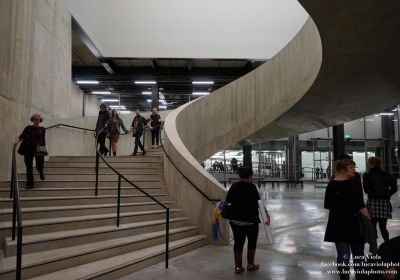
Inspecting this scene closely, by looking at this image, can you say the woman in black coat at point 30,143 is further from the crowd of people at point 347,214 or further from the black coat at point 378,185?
the black coat at point 378,185

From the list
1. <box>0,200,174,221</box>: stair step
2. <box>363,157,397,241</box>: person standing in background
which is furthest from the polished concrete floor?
<box>0,200,174,221</box>: stair step

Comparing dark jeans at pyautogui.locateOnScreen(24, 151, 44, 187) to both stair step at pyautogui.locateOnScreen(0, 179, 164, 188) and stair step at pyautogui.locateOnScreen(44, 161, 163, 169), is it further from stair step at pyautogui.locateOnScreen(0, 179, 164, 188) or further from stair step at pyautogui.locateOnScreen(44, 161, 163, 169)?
stair step at pyautogui.locateOnScreen(44, 161, 163, 169)

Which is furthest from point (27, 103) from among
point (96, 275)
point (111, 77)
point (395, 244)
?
point (111, 77)

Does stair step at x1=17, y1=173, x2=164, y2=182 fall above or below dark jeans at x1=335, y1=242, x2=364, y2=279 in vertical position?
above

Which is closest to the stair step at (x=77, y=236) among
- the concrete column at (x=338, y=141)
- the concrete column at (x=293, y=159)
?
the concrete column at (x=338, y=141)

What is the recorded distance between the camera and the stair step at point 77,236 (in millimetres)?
4559

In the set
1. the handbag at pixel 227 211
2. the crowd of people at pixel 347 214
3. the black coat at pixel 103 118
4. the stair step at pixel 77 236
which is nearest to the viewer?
the crowd of people at pixel 347 214

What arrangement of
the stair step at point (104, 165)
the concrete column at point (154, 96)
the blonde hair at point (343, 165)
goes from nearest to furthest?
the blonde hair at point (343, 165) → the stair step at point (104, 165) → the concrete column at point (154, 96)

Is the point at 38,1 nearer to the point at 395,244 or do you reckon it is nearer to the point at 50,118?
the point at 50,118

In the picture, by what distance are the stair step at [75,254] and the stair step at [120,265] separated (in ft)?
0.25

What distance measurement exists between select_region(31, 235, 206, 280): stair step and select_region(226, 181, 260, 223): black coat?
1398 mm

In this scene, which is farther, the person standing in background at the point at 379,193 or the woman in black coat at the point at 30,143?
the woman in black coat at the point at 30,143

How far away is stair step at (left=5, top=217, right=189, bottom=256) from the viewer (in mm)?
4559

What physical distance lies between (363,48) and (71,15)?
471 inches
